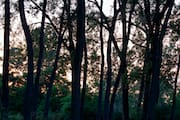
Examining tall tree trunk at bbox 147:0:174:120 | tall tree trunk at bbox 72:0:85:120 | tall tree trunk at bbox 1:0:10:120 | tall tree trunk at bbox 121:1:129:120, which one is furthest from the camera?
tall tree trunk at bbox 121:1:129:120

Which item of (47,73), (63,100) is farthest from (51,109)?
(47,73)

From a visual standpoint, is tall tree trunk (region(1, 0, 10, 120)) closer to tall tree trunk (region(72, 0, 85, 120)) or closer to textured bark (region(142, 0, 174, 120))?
tall tree trunk (region(72, 0, 85, 120))

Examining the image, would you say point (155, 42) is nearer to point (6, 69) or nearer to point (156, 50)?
point (156, 50)

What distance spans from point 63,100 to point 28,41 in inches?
1038

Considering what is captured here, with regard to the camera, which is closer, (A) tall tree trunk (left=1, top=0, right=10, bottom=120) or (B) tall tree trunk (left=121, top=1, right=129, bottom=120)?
(A) tall tree trunk (left=1, top=0, right=10, bottom=120)

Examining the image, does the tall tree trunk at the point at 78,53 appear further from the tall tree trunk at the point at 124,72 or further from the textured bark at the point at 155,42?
the tall tree trunk at the point at 124,72

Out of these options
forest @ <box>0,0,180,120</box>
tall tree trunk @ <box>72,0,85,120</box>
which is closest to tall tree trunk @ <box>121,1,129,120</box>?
forest @ <box>0,0,180,120</box>

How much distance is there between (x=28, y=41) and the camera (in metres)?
19.0

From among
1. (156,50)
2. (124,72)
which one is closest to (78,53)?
(156,50)

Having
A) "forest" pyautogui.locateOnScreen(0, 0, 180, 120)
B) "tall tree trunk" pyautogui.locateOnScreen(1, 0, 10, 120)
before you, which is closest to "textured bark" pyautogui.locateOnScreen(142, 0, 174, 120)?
"forest" pyautogui.locateOnScreen(0, 0, 180, 120)

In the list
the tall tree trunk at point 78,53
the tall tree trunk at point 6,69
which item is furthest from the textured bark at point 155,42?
the tall tree trunk at point 6,69

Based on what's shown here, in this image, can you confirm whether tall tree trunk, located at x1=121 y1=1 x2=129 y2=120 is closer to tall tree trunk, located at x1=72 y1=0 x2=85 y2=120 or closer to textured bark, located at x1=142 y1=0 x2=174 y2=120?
textured bark, located at x1=142 y1=0 x2=174 y2=120

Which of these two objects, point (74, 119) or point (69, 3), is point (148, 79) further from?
point (74, 119)

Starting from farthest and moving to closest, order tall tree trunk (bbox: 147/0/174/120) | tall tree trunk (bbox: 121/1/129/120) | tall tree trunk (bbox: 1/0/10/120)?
tall tree trunk (bbox: 121/1/129/120) < tall tree trunk (bbox: 147/0/174/120) < tall tree trunk (bbox: 1/0/10/120)
